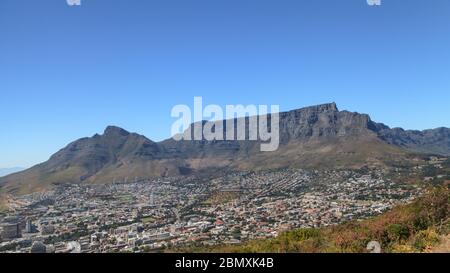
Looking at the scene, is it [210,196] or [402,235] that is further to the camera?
[210,196]

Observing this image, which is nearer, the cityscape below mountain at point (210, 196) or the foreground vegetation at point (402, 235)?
the foreground vegetation at point (402, 235)

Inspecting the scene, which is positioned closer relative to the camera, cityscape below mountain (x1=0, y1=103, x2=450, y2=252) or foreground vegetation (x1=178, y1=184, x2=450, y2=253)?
foreground vegetation (x1=178, y1=184, x2=450, y2=253)

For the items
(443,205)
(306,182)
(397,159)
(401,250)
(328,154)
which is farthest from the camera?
(328,154)

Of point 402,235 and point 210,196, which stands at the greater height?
point 402,235

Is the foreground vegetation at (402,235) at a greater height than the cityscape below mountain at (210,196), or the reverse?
the foreground vegetation at (402,235)

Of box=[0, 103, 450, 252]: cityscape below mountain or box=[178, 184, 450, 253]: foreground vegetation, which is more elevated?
box=[178, 184, 450, 253]: foreground vegetation
